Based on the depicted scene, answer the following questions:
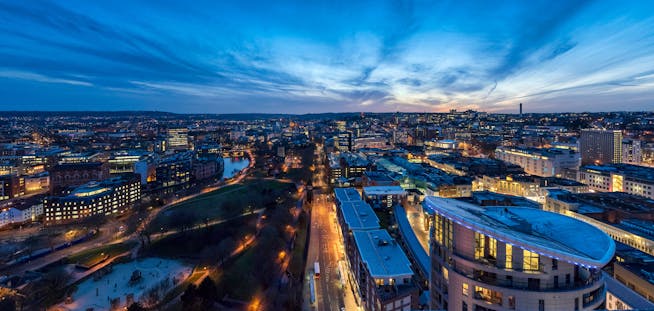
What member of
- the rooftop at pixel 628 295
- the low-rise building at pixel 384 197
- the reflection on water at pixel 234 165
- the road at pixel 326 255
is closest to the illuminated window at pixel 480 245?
the rooftop at pixel 628 295

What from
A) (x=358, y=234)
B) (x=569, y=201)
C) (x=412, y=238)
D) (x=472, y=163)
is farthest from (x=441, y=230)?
(x=472, y=163)

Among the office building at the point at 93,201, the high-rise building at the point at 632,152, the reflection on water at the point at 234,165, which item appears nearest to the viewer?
the office building at the point at 93,201

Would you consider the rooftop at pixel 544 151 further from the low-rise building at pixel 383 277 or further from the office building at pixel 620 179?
the low-rise building at pixel 383 277

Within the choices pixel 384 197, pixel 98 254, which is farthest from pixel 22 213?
pixel 384 197

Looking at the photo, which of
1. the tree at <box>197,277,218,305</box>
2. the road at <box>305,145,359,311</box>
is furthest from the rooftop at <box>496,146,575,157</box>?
the tree at <box>197,277,218,305</box>

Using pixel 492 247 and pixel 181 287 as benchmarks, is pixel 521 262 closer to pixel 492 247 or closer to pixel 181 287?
pixel 492 247

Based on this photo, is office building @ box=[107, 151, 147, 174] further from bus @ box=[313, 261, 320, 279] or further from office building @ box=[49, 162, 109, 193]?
bus @ box=[313, 261, 320, 279]

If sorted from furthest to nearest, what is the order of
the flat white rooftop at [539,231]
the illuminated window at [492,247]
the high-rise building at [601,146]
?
the high-rise building at [601,146] → the illuminated window at [492,247] → the flat white rooftop at [539,231]
